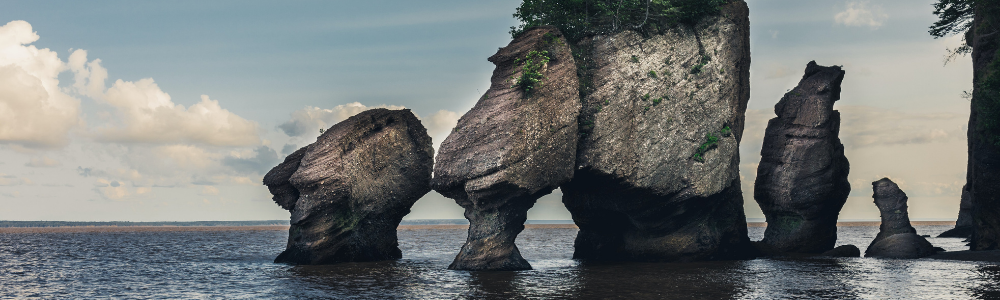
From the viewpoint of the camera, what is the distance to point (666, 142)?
35.3 metres

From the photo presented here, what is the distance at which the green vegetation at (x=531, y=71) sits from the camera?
31922 millimetres

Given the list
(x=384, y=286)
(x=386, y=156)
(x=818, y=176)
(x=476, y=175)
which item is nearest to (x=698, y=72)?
(x=818, y=176)

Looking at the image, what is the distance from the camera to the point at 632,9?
1441 inches

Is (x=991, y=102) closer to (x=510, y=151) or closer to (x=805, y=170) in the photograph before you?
(x=805, y=170)

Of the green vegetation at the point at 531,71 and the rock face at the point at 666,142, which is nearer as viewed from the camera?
the green vegetation at the point at 531,71

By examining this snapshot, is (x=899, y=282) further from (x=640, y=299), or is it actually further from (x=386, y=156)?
(x=386, y=156)

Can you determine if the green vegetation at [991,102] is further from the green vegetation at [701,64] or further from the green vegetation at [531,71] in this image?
the green vegetation at [531,71]

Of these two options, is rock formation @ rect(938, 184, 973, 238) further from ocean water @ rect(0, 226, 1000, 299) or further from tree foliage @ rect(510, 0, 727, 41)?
tree foliage @ rect(510, 0, 727, 41)

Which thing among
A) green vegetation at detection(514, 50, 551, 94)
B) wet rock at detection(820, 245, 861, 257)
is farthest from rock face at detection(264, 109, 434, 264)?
wet rock at detection(820, 245, 861, 257)

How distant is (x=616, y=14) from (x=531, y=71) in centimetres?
707

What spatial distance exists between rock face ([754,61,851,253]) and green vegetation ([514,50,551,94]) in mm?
19354

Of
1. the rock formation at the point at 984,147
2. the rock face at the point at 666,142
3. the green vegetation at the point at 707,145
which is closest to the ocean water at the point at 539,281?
the rock face at the point at 666,142

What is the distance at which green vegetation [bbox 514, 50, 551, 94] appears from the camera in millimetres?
31922

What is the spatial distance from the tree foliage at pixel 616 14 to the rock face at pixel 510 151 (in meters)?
3.38
